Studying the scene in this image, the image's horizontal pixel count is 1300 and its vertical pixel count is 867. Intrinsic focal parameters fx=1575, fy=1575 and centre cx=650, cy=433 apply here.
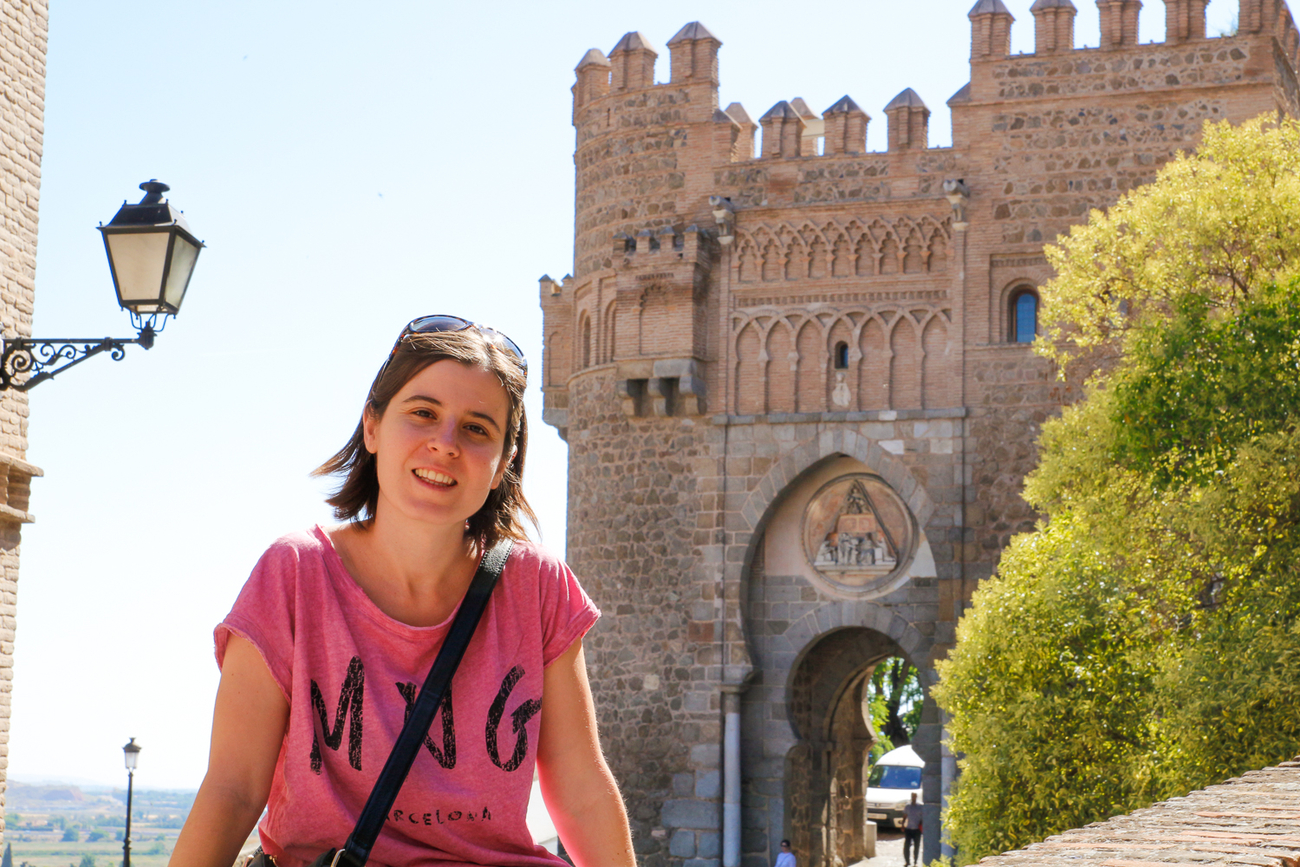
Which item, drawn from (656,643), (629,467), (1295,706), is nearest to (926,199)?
(629,467)

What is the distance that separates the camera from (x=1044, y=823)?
1216cm

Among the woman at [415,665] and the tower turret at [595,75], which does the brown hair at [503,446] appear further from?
the tower turret at [595,75]

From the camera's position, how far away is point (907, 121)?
18.8 meters

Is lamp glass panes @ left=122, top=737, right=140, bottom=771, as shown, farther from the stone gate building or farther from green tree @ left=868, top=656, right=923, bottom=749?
green tree @ left=868, top=656, right=923, bottom=749

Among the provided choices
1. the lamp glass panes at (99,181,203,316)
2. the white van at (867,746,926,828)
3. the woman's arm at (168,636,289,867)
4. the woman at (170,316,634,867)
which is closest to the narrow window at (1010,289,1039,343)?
the white van at (867,746,926,828)

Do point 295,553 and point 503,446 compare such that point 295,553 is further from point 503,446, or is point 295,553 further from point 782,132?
point 782,132

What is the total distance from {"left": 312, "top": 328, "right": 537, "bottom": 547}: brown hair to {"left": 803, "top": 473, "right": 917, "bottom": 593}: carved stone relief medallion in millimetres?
16325

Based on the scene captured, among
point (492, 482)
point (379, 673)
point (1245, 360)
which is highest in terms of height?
point (1245, 360)

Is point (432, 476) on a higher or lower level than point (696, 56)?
lower

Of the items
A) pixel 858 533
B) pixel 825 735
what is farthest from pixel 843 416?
pixel 825 735

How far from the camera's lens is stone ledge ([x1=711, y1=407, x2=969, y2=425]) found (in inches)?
715

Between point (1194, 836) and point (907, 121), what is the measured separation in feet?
51.2

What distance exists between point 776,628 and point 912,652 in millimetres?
1660

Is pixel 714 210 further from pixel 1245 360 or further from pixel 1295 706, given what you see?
pixel 1295 706
